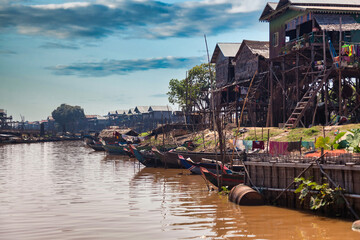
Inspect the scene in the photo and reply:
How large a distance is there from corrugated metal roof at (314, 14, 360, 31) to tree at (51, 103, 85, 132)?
11447 centimetres

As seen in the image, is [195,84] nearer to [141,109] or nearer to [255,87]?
[255,87]

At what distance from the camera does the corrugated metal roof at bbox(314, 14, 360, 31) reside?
2952 centimetres

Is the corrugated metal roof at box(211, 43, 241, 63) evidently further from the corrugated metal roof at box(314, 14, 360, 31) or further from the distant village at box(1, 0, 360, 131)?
the corrugated metal roof at box(314, 14, 360, 31)

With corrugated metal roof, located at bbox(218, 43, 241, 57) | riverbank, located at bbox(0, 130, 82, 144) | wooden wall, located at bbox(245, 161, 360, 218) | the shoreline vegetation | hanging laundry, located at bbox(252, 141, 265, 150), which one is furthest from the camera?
riverbank, located at bbox(0, 130, 82, 144)

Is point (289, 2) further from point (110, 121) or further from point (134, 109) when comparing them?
point (110, 121)

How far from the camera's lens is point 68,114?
137125mm

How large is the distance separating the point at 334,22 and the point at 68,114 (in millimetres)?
116702

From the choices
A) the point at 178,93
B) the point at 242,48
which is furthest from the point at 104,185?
the point at 178,93

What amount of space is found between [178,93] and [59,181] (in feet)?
137

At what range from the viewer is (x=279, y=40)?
3509 centimetres

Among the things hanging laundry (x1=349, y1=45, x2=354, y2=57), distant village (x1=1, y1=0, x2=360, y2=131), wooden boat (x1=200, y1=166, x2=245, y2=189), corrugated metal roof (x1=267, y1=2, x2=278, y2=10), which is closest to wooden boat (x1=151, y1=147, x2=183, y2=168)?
distant village (x1=1, y1=0, x2=360, y2=131)

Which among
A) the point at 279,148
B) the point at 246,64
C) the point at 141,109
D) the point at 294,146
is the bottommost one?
the point at 279,148

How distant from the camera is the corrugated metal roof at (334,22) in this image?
A: 29.5 m

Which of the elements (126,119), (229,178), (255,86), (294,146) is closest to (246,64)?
(255,86)
